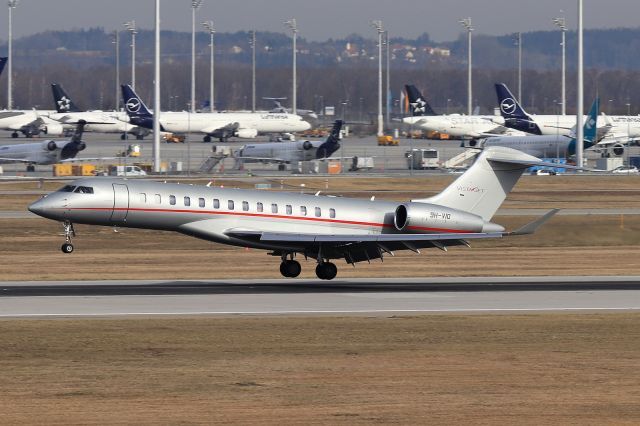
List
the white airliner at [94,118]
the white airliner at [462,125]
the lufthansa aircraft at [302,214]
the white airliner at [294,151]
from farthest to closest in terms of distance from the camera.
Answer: the white airliner at [94,118]
the white airliner at [462,125]
the white airliner at [294,151]
the lufthansa aircraft at [302,214]

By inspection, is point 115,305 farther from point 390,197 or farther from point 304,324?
point 390,197

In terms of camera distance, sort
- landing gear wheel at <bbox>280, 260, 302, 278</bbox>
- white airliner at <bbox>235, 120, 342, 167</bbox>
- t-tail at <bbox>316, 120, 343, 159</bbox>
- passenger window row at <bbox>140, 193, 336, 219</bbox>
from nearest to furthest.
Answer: passenger window row at <bbox>140, 193, 336, 219</bbox> < landing gear wheel at <bbox>280, 260, 302, 278</bbox> < white airliner at <bbox>235, 120, 342, 167</bbox> < t-tail at <bbox>316, 120, 343, 159</bbox>

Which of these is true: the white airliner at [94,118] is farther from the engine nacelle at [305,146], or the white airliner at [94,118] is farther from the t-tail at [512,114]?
the engine nacelle at [305,146]

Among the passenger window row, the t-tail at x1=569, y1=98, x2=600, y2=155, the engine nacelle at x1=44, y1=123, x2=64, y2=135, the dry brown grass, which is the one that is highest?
the engine nacelle at x1=44, y1=123, x2=64, y2=135

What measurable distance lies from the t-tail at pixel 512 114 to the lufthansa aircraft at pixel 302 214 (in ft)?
337

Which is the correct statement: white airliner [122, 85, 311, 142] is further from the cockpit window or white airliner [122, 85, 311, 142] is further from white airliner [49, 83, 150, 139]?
the cockpit window

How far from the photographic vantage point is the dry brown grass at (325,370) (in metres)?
20.4

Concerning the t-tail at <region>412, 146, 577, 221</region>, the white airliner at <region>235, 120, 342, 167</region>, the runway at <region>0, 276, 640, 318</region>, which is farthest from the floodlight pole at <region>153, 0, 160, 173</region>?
the t-tail at <region>412, 146, 577, 221</region>

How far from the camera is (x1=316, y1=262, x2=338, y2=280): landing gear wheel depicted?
4022 centimetres

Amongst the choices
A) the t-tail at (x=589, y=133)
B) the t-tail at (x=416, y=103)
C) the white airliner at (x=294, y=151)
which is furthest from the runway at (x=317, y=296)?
the t-tail at (x=416, y=103)

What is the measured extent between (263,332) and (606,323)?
8.46 meters

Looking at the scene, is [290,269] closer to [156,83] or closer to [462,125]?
[156,83]

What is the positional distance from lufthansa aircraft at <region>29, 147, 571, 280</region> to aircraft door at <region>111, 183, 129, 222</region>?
1.2 inches

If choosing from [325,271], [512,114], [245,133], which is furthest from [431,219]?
[245,133]
